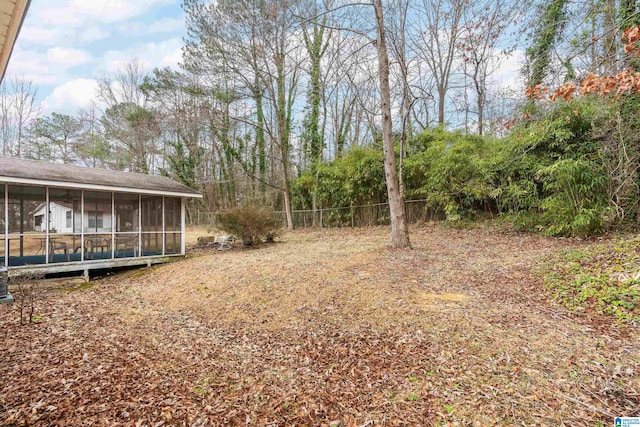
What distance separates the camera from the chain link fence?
442 inches

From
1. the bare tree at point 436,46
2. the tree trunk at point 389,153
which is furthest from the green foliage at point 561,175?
the bare tree at point 436,46

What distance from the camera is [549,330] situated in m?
3.17

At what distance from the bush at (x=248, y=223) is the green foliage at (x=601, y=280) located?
7590 mm

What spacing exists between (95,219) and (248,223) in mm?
4067

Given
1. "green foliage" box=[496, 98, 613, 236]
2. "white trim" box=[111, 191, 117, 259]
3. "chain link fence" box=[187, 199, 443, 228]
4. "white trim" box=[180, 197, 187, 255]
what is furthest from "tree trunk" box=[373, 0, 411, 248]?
"white trim" box=[111, 191, 117, 259]

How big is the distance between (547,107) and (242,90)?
13.2 m

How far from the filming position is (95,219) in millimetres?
7793

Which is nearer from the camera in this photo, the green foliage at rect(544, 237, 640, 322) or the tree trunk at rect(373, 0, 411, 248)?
the green foliage at rect(544, 237, 640, 322)

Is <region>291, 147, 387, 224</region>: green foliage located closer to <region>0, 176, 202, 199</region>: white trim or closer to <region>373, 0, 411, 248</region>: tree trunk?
<region>373, 0, 411, 248</region>: tree trunk

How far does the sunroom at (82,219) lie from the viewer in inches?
260

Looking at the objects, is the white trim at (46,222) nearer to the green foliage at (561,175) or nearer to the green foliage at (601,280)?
the green foliage at (601,280)

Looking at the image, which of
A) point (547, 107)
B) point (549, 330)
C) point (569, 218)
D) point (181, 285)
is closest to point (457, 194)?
point (569, 218)

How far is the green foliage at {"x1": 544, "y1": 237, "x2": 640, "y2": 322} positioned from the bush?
7.59 metres

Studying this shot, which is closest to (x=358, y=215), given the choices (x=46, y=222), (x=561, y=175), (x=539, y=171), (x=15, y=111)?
(x=539, y=171)
